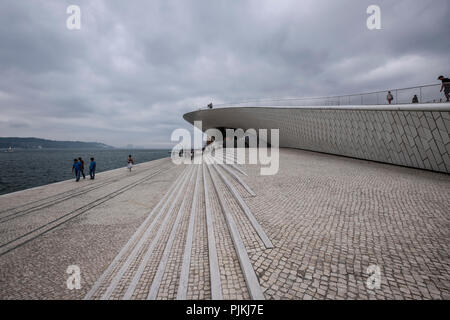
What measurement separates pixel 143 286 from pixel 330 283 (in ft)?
8.91

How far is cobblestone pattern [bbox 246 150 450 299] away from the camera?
91.1 inches

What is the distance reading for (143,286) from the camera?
267 centimetres

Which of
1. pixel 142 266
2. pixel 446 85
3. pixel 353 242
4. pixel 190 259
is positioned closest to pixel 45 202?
pixel 142 266

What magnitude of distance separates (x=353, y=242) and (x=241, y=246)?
211 centimetres

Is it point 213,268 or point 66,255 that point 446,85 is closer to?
point 213,268

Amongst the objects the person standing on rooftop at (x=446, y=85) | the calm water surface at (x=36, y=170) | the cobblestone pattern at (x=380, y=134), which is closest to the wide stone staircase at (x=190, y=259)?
the person standing on rooftop at (x=446, y=85)

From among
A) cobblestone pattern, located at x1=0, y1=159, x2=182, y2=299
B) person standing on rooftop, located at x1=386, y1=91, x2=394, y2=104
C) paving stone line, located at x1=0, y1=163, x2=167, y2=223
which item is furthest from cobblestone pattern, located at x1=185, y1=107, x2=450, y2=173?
paving stone line, located at x1=0, y1=163, x2=167, y2=223

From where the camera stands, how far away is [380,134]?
37.4 feet

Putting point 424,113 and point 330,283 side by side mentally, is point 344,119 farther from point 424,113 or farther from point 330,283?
point 330,283

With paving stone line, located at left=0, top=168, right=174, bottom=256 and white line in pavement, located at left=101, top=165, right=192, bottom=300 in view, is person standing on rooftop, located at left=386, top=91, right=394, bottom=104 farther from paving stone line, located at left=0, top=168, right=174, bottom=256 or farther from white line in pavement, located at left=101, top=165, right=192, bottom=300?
paving stone line, located at left=0, top=168, right=174, bottom=256

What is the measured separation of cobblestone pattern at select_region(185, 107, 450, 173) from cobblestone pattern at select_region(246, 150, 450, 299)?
15.4ft
